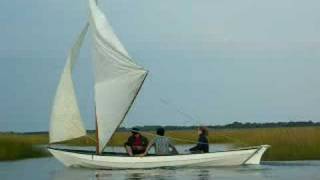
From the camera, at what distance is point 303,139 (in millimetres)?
39312

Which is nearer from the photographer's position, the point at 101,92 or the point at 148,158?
the point at 148,158

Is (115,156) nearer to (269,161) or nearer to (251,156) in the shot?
(251,156)

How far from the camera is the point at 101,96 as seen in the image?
32.1 metres

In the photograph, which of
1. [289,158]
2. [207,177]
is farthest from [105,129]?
[289,158]

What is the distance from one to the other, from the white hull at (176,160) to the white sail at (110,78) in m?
0.80

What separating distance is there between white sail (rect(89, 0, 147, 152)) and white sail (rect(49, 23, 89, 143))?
0.91 meters

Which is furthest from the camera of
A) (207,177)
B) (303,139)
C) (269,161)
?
(303,139)

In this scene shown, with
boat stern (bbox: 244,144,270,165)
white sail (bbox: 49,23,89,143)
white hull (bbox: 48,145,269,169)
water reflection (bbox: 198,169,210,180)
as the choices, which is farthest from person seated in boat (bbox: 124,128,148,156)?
boat stern (bbox: 244,144,270,165)

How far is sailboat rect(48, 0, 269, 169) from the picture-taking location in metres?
31.7

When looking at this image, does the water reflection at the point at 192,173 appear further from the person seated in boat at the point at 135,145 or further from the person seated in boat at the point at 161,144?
the person seated in boat at the point at 135,145

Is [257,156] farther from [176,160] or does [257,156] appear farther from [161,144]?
[161,144]

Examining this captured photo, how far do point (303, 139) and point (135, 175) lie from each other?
13.5 metres

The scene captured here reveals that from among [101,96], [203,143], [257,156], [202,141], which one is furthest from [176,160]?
[101,96]

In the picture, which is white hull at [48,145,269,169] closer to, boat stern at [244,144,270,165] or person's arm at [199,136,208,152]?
boat stern at [244,144,270,165]
